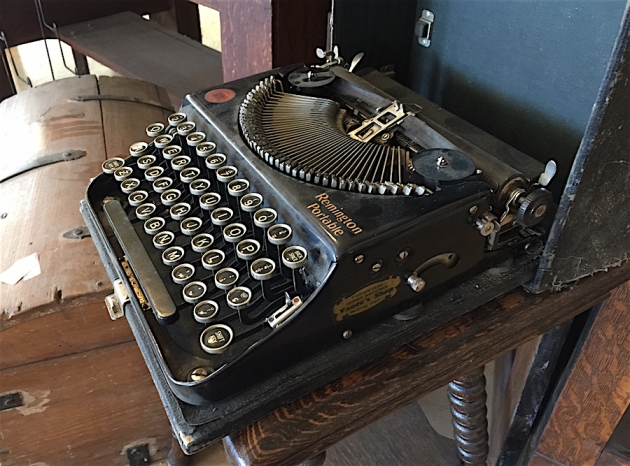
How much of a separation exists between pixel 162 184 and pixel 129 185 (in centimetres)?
7

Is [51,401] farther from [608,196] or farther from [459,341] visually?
[608,196]

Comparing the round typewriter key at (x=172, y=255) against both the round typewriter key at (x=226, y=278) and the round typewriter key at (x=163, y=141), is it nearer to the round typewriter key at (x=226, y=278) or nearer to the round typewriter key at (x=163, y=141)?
the round typewriter key at (x=226, y=278)

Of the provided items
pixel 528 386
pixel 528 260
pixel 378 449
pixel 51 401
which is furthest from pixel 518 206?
pixel 51 401

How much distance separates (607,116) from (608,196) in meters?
0.16

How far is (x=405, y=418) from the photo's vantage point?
154 cm

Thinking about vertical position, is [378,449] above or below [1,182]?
below

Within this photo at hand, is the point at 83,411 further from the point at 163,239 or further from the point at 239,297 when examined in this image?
the point at 239,297

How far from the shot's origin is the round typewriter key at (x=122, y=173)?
3.22 feet

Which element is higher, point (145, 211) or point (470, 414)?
point (145, 211)

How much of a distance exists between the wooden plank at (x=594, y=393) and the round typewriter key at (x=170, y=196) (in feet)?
2.45

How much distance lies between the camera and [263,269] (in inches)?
29.1

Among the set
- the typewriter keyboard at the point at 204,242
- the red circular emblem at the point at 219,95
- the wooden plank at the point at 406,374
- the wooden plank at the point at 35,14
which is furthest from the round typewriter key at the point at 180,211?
the wooden plank at the point at 35,14

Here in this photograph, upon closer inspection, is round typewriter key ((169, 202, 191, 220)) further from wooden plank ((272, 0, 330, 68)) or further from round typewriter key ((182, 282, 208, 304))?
wooden plank ((272, 0, 330, 68))

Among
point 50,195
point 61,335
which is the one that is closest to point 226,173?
point 61,335
